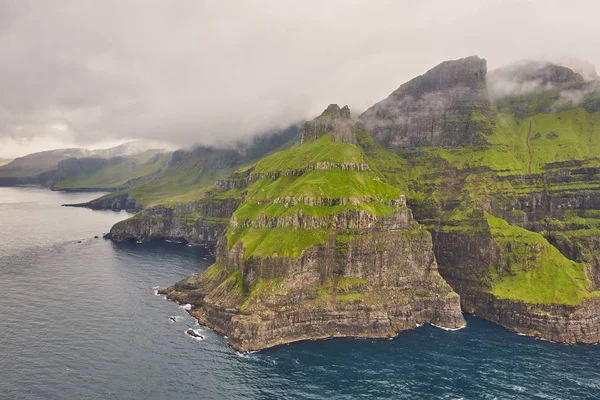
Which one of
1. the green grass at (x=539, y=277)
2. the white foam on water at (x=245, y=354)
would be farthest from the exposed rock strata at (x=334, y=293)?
the green grass at (x=539, y=277)

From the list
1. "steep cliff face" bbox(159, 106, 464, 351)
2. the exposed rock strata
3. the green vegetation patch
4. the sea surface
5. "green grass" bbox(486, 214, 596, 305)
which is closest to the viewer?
the sea surface

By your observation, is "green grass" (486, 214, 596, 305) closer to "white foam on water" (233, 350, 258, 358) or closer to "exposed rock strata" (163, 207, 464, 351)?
"exposed rock strata" (163, 207, 464, 351)

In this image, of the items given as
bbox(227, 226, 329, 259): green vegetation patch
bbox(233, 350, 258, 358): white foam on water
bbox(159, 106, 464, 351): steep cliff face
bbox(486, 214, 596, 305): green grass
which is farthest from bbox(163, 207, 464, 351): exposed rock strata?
bbox(486, 214, 596, 305): green grass

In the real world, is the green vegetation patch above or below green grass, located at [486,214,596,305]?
above

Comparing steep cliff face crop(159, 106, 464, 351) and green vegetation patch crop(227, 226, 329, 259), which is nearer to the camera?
steep cliff face crop(159, 106, 464, 351)

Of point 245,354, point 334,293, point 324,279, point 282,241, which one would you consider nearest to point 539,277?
point 334,293

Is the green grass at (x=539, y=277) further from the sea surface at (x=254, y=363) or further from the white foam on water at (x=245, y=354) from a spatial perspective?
the white foam on water at (x=245, y=354)

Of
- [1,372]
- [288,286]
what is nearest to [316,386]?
[288,286]

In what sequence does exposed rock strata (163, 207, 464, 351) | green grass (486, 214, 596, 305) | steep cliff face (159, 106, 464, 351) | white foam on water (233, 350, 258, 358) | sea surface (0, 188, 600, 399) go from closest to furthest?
sea surface (0, 188, 600, 399)
white foam on water (233, 350, 258, 358)
exposed rock strata (163, 207, 464, 351)
steep cliff face (159, 106, 464, 351)
green grass (486, 214, 596, 305)
